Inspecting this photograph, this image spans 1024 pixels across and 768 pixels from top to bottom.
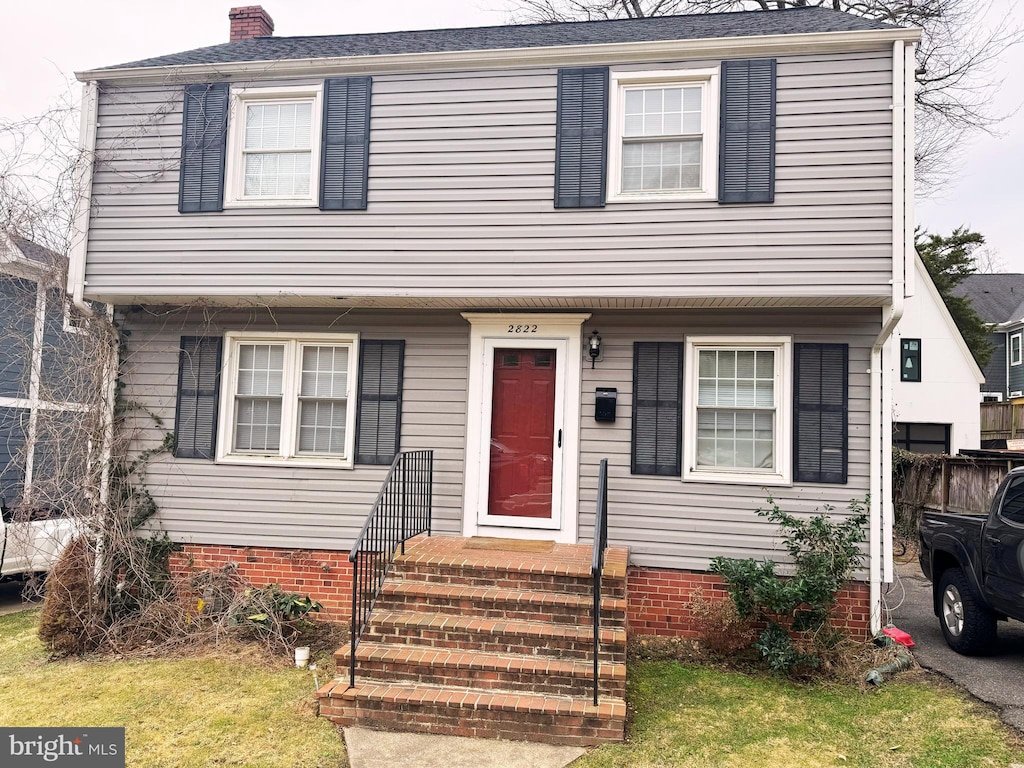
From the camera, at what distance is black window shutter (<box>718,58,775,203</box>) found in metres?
5.79

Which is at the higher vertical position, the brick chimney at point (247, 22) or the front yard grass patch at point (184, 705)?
the brick chimney at point (247, 22)

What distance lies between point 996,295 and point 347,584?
28.2 m

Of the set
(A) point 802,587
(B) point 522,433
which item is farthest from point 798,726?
(B) point 522,433

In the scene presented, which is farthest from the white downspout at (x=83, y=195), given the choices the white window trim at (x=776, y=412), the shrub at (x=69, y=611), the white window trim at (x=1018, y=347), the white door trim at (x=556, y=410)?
the white window trim at (x=1018, y=347)

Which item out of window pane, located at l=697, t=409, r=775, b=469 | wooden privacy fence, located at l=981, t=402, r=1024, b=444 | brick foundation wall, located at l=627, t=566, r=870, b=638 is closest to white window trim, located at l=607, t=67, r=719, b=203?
window pane, located at l=697, t=409, r=775, b=469

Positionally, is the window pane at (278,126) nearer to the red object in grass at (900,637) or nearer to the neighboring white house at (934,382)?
the red object in grass at (900,637)

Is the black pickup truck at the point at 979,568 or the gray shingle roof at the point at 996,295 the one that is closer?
the black pickup truck at the point at 979,568

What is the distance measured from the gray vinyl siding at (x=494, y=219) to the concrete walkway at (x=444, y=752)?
3.65m

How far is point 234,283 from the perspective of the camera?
21.0ft

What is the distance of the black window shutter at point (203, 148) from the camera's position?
6.55m

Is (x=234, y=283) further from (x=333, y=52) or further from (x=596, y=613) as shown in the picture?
(x=596, y=613)

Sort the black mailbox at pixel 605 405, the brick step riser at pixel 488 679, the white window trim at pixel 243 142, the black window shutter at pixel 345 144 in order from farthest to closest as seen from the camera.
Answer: the white window trim at pixel 243 142, the black window shutter at pixel 345 144, the black mailbox at pixel 605 405, the brick step riser at pixel 488 679

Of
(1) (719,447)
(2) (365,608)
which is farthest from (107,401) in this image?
(1) (719,447)

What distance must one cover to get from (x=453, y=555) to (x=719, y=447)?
272cm
